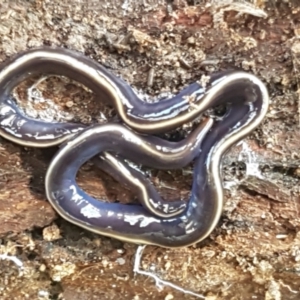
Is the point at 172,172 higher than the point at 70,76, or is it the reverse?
the point at 70,76

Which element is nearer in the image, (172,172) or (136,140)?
(136,140)

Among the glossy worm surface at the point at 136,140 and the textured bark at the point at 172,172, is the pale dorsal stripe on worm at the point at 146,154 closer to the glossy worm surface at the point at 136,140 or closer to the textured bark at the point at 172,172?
the glossy worm surface at the point at 136,140

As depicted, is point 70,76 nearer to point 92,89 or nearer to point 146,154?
point 92,89

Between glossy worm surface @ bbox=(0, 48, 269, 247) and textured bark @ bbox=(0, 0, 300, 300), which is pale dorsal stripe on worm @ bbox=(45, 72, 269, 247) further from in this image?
textured bark @ bbox=(0, 0, 300, 300)

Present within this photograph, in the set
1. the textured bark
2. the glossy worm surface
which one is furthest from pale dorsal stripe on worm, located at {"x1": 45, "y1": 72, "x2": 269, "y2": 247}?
the textured bark

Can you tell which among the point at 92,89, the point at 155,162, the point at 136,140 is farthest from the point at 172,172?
the point at 92,89

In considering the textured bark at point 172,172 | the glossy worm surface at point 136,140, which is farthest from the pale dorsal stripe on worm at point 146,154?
the textured bark at point 172,172
